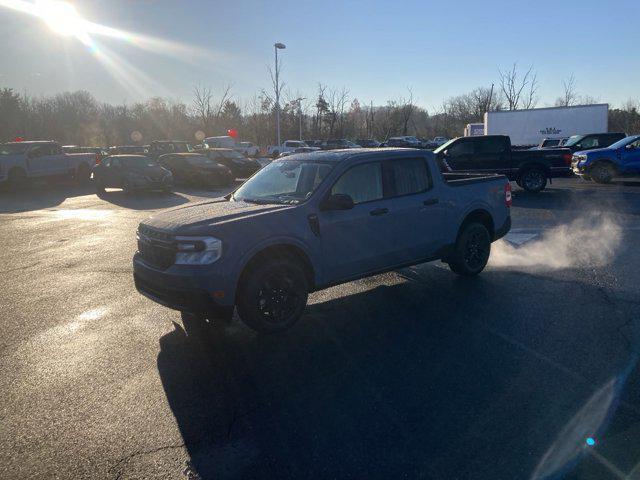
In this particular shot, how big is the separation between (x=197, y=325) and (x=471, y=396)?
296 cm

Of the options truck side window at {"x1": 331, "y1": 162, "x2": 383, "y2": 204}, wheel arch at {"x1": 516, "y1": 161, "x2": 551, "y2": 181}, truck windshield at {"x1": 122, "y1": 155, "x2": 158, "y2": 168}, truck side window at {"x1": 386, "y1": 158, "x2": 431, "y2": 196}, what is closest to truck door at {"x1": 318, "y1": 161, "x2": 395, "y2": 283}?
truck side window at {"x1": 331, "y1": 162, "x2": 383, "y2": 204}

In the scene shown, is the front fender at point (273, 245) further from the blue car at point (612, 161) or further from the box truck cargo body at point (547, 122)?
the box truck cargo body at point (547, 122)

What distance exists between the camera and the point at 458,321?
5.29 meters

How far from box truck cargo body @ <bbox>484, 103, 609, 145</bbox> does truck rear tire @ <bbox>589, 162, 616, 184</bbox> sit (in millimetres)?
17831

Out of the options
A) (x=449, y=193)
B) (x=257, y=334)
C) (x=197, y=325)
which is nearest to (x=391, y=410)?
(x=257, y=334)

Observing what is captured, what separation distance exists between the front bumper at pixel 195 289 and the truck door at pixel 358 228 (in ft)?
3.83

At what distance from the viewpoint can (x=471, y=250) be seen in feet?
22.6

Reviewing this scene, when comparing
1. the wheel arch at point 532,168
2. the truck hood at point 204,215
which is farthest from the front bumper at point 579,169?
the truck hood at point 204,215

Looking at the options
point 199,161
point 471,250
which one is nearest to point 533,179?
point 471,250

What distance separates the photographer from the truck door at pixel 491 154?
16594 millimetres

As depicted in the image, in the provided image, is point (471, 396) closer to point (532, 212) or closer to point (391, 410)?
point (391, 410)

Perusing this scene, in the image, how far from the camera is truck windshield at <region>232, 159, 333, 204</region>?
550 cm

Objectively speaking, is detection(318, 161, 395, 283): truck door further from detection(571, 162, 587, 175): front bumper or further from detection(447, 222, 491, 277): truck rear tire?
detection(571, 162, 587, 175): front bumper

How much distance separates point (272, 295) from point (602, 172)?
1771 centimetres
